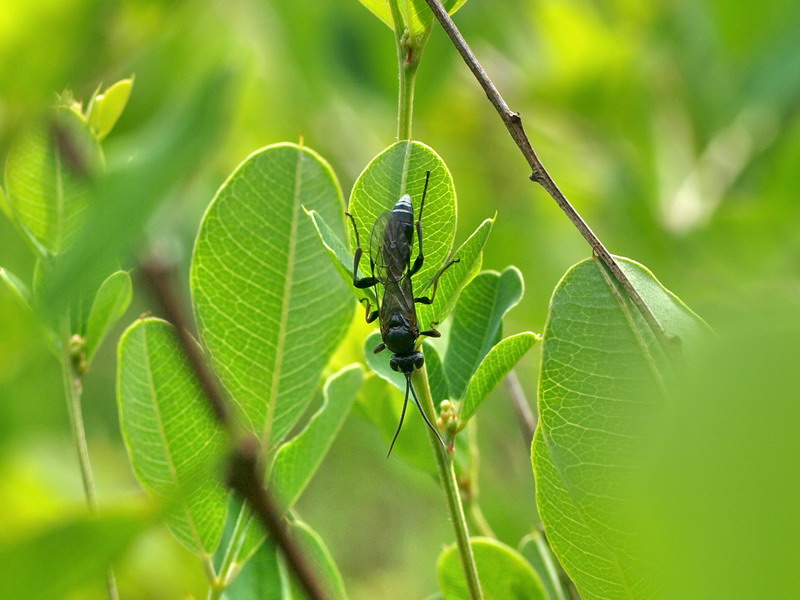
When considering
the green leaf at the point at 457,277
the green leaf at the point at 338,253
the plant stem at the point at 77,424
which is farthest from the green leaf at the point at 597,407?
the plant stem at the point at 77,424

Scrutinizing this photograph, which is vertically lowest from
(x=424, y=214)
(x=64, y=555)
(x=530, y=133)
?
(x=64, y=555)

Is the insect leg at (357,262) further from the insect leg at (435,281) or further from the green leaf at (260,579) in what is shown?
the green leaf at (260,579)

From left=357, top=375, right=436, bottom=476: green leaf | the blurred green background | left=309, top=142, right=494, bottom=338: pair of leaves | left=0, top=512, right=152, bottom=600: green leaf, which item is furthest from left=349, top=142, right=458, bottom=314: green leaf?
the blurred green background

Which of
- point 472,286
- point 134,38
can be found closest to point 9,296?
point 472,286

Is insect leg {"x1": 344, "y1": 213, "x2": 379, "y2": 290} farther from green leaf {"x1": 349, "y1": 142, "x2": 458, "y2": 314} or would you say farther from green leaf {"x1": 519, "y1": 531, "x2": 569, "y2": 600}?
green leaf {"x1": 519, "y1": 531, "x2": 569, "y2": 600}

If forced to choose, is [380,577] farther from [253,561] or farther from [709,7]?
[253,561]

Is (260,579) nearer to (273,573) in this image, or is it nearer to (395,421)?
(273,573)

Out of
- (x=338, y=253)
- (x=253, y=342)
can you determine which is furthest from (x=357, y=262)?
(x=253, y=342)
